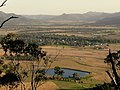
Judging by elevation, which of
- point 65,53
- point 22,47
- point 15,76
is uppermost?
point 22,47

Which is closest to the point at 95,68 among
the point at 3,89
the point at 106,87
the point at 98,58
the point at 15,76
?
the point at 98,58

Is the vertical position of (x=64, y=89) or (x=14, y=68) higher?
(x=14, y=68)

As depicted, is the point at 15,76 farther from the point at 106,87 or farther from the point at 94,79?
the point at 94,79

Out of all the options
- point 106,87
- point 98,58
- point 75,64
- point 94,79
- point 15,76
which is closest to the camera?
point 15,76

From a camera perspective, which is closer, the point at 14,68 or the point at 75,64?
the point at 14,68

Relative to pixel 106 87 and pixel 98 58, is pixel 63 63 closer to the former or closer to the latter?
pixel 98 58

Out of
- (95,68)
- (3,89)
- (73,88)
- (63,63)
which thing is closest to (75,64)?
(63,63)

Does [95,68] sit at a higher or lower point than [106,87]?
lower

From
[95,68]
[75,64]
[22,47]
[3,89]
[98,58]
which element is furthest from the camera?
[98,58]

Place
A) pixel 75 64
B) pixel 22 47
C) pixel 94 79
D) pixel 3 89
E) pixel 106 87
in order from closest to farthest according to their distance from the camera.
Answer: pixel 22 47 → pixel 106 87 → pixel 3 89 → pixel 94 79 → pixel 75 64

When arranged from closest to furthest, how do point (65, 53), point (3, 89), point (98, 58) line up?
1. point (3, 89)
2. point (98, 58)
3. point (65, 53)
